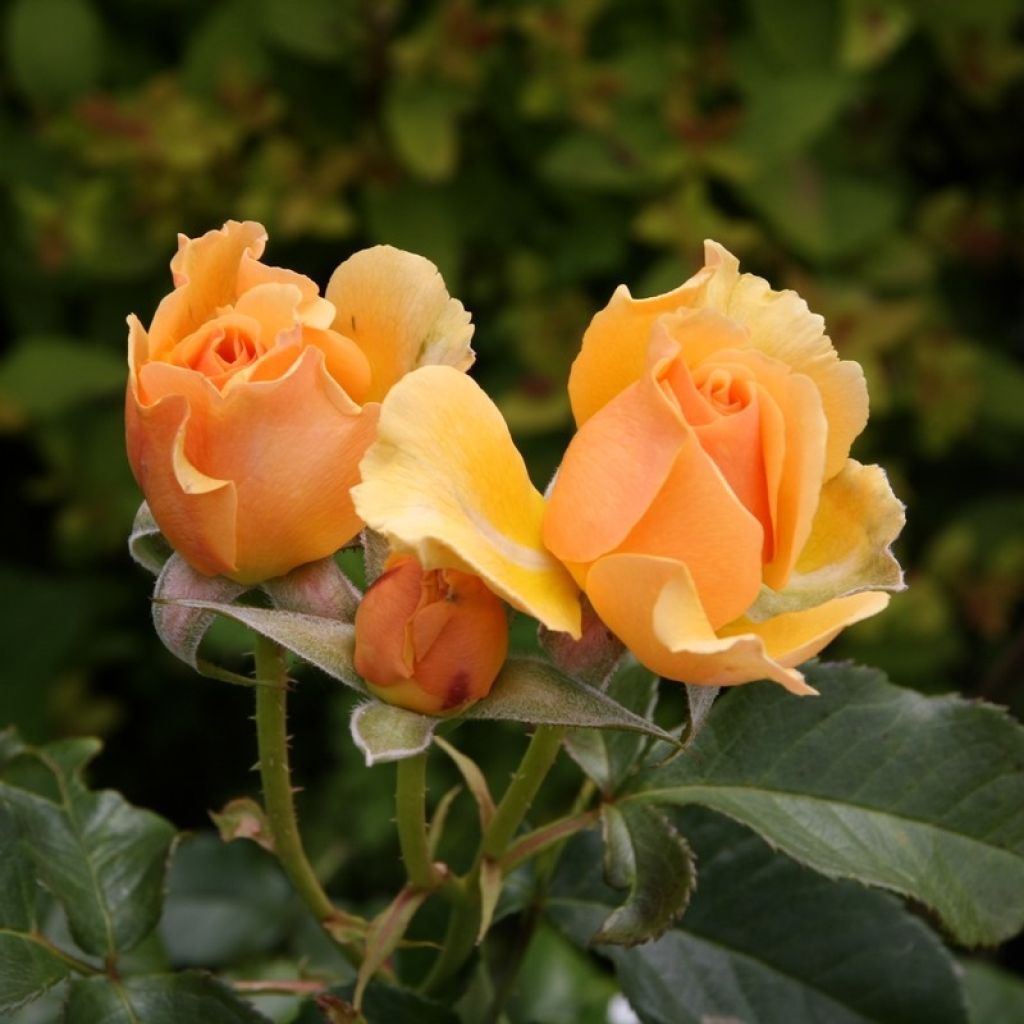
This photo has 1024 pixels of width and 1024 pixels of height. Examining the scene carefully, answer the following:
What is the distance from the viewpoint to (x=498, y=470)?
52cm

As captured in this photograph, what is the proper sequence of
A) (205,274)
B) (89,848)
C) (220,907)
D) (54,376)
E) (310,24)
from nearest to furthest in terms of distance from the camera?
(205,274)
(89,848)
(220,907)
(310,24)
(54,376)

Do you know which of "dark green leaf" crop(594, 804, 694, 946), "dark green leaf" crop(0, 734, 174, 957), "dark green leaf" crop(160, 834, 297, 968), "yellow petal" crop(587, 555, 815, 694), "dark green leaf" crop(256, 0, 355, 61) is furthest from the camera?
"dark green leaf" crop(256, 0, 355, 61)

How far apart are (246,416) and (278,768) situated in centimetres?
17

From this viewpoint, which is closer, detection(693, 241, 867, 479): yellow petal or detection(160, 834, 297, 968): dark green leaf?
detection(693, 241, 867, 479): yellow petal

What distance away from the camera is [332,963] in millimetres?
1026

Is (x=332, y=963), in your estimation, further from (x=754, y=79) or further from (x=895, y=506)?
(x=754, y=79)

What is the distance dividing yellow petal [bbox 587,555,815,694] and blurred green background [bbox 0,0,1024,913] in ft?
3.30

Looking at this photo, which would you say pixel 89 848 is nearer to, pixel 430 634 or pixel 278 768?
pixel 278 768

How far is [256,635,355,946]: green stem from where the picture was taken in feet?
1.92

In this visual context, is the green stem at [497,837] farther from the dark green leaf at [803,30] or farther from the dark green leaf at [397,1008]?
the dark green leaf at [803,30]

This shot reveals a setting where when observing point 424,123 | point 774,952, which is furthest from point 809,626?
point 424,123

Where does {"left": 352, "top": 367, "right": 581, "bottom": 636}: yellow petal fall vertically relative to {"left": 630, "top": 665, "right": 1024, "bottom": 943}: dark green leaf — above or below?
above

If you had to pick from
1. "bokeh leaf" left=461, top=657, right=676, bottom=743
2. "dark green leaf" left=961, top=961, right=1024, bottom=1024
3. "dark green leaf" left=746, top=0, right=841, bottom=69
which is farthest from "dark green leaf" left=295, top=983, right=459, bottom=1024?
"dark green leaf" left=746, top=0, right=841, bottom=69

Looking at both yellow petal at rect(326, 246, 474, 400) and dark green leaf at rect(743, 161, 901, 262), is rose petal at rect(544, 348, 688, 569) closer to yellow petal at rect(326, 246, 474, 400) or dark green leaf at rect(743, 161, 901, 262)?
yellow petal at rect(326, 246, 474, 400)
